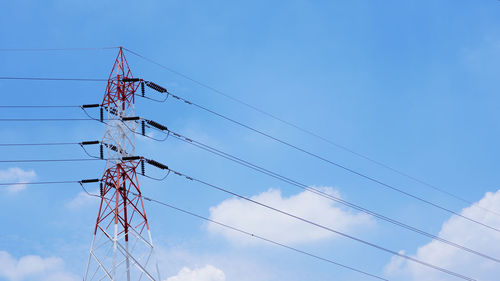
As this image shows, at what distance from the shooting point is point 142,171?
3806 cm

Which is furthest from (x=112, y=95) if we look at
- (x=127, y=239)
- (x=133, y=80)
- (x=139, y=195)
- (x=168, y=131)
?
(x=127, y=239)

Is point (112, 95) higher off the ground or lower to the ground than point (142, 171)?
higher

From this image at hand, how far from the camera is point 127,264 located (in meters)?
35.4

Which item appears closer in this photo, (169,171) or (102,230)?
(102,230)

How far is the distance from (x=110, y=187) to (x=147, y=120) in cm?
550

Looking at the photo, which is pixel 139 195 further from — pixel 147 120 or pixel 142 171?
pixel 147 120

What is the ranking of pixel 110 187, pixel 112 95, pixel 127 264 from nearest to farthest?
1. pixel 127 264
2. pixel 110 187
3. pixel 112 95

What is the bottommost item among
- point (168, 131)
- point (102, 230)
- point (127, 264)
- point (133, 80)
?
point (127, 264)

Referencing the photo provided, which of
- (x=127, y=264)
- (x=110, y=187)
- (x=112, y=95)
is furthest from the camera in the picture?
(x=112, y=95)

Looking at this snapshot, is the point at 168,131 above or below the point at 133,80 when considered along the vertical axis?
below

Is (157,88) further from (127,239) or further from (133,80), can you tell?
(127,239)

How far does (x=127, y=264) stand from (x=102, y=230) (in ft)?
9.82

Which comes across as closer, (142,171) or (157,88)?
(142,171)

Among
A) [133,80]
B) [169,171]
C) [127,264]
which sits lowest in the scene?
[127,264]
